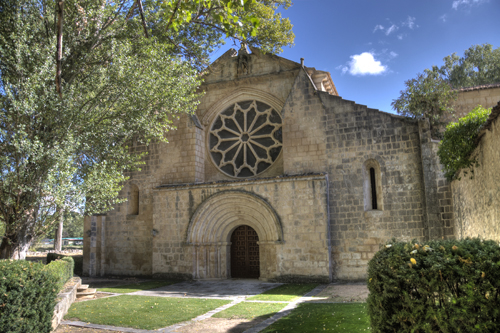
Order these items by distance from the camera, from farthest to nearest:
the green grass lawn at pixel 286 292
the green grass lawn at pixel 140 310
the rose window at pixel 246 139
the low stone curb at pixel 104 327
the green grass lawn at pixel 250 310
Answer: the rose window at pixel 246 139 < the green grass lawn at pixel 286 292 < the green grass lawn at pixel 250 310 < the green grass lawn at pixel 140 310 < the low stone curb at pixel 104 327

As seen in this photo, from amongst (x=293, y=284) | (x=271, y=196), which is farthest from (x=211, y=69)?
(x=293, y=284)

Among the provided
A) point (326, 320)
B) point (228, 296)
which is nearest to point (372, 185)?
point (228, 296)

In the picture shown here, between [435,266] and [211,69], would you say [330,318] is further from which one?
[211,69]

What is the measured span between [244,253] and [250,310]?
5.75 metres

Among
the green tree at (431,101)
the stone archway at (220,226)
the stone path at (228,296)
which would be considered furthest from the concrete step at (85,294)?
the green tree at (431,101)

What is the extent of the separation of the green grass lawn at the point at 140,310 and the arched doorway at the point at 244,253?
4.25 m

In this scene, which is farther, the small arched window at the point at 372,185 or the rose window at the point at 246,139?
the rose window at the point at 246,139

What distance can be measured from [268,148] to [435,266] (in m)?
10.7

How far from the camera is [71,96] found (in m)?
8.68

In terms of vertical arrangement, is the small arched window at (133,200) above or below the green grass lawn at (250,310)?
above

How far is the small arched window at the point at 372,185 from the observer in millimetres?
11641

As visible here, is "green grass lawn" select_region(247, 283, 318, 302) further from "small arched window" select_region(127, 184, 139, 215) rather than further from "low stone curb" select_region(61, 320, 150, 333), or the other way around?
"small arched window" select_region(127, 184, 139, 215)

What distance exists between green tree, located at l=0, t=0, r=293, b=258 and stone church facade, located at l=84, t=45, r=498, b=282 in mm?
2881

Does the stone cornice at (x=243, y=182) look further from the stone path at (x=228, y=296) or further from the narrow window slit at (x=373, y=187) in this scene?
the stone path at (x=228, y=296)
